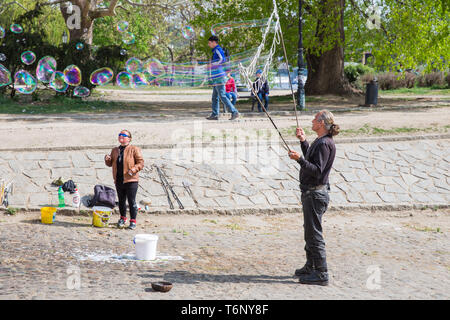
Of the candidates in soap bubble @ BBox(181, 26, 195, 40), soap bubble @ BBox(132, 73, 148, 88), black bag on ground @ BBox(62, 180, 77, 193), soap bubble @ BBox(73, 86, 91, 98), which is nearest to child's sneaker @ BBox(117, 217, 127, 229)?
black bag on ground @ BBox(62, 180, 77, 193)

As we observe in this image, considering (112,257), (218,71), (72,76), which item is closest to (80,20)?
(72,76)

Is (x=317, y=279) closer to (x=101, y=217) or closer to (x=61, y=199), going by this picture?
(x=101, y=217)

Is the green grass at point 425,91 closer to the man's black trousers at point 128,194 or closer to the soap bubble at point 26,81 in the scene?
the soap bubble at point 26,81

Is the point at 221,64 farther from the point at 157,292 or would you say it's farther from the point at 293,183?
the point at 157,292

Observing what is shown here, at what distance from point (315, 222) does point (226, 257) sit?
1.58 metres

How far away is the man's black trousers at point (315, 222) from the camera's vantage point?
5844mm

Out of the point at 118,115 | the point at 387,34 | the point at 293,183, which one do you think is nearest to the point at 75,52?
the point at 118,115

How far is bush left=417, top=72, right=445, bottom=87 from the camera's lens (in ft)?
110

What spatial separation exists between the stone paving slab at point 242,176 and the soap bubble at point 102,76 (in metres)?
7.43

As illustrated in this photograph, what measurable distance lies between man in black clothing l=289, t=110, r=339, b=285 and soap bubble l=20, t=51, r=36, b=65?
16663 millimetres

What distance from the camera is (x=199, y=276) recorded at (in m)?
6.06

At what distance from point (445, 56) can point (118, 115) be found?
477 inches

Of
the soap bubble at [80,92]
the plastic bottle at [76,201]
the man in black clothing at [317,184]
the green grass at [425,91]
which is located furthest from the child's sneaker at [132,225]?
the green grass at [425,91]
